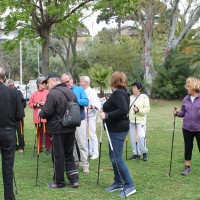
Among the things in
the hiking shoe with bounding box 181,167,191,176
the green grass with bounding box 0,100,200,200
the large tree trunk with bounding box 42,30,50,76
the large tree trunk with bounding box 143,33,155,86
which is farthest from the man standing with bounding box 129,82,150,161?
the large tree trunk with bounding box 143,33,155,86

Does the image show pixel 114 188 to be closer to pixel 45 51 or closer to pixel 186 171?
pixel 186 171

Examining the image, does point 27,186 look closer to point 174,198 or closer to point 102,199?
point 102,199

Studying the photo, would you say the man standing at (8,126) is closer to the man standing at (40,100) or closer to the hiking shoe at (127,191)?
the hiking shoe at (127,191)

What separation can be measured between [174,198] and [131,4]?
7.84 metres

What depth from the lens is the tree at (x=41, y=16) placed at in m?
10.9

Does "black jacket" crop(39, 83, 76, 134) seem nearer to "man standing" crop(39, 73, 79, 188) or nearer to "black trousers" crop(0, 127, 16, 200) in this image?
"man standing" crop(39, 73, 79, 188)

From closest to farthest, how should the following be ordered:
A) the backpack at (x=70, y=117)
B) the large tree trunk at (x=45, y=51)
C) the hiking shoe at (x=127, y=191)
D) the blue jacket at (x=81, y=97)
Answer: the hiking shoe at (x=127, y=191), the backpack at (x=70, y=117), the blue jacket at (x=81, y=97), the large tree trunk at (x=45, y=51)

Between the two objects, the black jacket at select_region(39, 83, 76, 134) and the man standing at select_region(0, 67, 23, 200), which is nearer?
the man standing at select_region(0, 67, 23, 200)

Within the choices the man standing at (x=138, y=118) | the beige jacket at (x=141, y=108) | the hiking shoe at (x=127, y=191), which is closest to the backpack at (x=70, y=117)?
the hiking shoe at (x=127, y=191)

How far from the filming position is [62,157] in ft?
20.9

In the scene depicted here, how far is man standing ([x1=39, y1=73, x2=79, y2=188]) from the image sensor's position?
627cm

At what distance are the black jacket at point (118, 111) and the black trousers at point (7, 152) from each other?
1508 mm

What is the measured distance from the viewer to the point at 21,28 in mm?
11859

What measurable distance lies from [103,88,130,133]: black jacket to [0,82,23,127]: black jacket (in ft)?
4.64
